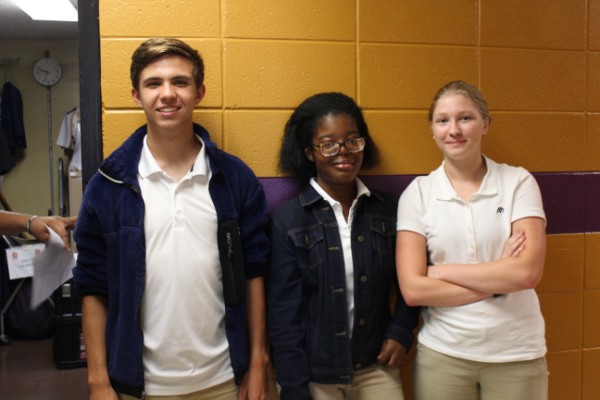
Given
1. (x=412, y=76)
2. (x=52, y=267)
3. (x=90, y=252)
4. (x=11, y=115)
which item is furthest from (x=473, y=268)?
(x=11, y=115)

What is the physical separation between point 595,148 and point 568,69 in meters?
0.39

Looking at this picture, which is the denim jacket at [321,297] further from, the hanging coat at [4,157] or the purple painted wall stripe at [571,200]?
the hanging coat at [4,157]

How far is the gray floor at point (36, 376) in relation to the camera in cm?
368

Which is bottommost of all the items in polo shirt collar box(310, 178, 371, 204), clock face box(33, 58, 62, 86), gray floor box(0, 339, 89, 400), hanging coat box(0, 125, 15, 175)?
gray floor box(0, 339, 89, 400)

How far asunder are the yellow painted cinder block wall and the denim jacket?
0.37m

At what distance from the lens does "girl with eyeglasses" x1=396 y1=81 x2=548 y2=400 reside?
175cm

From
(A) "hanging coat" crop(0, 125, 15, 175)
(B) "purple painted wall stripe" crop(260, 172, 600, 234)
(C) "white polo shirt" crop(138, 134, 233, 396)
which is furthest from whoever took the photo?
(A) "hanging coat" crop(0, 125, 15, 175)

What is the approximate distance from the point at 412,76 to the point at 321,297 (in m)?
1.05

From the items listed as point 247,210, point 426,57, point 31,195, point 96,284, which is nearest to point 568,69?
point 426,57

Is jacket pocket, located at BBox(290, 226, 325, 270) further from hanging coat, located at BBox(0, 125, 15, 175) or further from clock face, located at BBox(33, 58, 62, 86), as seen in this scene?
clock face, located at BBox(33, 58, 62, 86)

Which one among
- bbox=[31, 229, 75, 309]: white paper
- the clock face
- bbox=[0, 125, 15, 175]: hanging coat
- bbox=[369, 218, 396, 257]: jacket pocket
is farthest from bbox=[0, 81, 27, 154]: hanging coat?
bbox=[369, 218, 396, 257]: jacket pocket

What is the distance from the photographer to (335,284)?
1.84m

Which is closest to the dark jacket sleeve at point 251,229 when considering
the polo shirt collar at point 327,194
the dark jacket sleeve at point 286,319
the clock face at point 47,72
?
the dark jacket sleeve at point 286,319

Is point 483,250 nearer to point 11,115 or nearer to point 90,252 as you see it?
point 90,252
